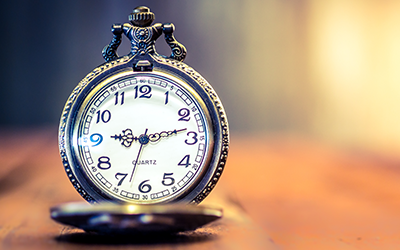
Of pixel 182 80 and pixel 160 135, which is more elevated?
pixel 182 80

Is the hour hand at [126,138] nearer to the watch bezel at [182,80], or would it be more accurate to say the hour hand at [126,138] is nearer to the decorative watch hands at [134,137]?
the decorative watch hands at [134,137]

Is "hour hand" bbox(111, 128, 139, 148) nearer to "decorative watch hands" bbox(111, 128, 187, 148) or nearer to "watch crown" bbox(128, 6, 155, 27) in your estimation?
"decorative watch hands" bbox(111, 128, 187, 148)

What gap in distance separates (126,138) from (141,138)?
36mm

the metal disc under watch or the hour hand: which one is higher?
the hour hand

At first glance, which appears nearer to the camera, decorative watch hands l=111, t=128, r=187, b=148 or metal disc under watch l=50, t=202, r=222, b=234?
metal disc under watch l=50, t=202, r=222, b=234

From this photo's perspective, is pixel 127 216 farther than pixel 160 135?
No

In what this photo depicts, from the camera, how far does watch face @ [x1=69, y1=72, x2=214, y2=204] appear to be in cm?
110

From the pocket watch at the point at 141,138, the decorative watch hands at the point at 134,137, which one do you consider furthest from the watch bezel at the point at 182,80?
the decorative watch hands at the point at 134,137

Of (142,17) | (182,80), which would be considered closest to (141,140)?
(182,80)

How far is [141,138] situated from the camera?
111 cm

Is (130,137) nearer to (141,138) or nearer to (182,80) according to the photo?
(141,138)

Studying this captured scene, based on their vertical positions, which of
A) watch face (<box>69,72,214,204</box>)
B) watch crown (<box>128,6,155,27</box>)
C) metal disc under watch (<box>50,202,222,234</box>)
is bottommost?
metal disc under watch (<box>50,202,222,234</box>)

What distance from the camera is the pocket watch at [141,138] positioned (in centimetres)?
110

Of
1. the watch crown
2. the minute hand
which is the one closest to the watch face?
the minute hand
